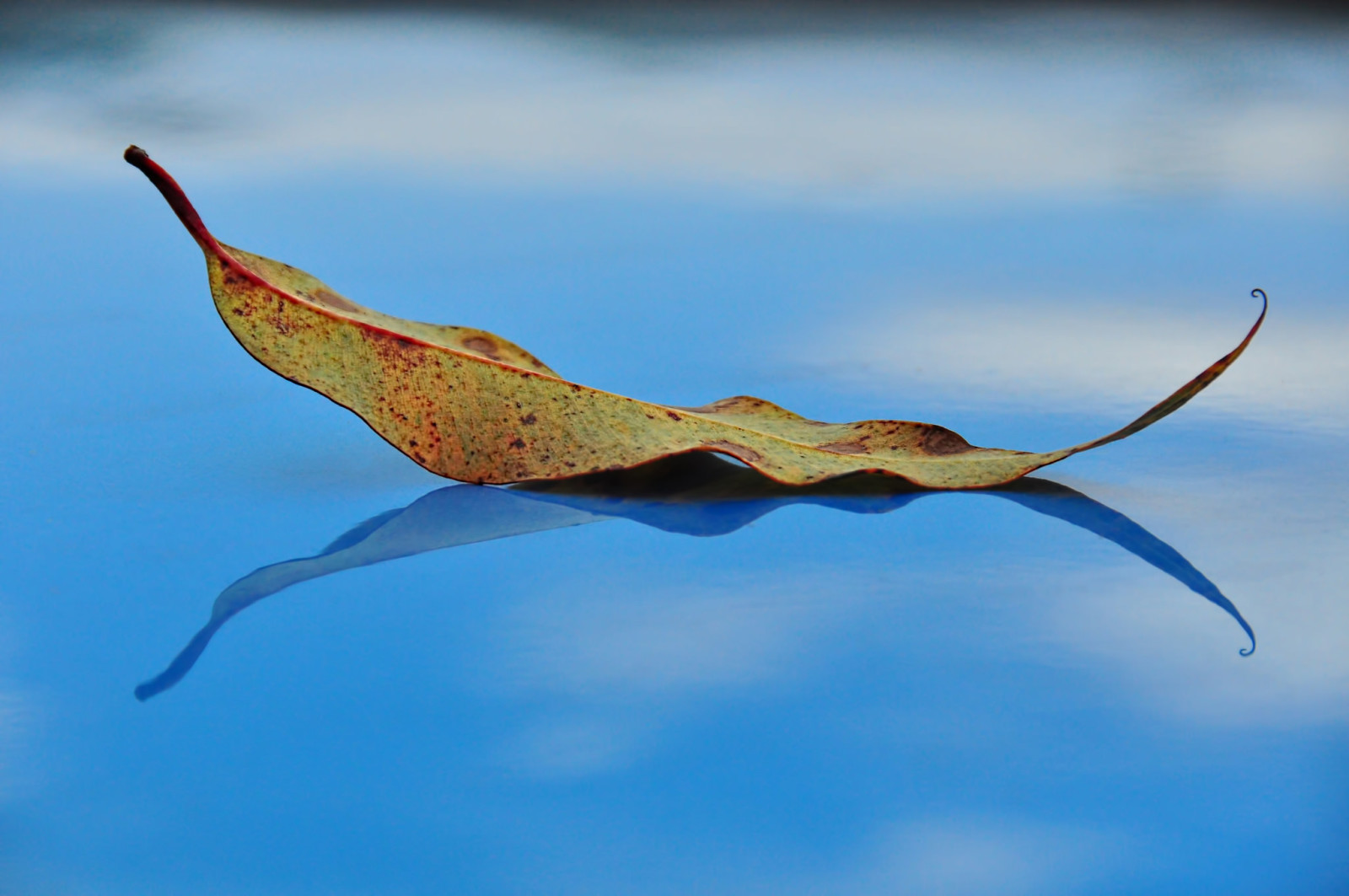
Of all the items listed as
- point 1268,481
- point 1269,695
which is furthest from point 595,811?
point 1268,481

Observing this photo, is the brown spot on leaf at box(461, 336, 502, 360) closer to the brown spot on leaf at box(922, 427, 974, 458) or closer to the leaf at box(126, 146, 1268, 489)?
the leaf at box(126, 146, 1268, 489)

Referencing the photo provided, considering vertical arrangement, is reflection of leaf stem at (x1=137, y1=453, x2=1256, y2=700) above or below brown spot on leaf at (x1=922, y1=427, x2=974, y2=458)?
below

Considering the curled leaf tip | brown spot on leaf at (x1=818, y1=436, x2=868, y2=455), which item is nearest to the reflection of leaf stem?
brown spot on leaf at (x1=818, y1=436, x2=868, y2=455)

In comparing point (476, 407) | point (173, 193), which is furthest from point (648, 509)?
point (173, 193)

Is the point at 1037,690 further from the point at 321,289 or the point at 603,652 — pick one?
the point at 321,289

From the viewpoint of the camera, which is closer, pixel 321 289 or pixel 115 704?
pixel 115 704

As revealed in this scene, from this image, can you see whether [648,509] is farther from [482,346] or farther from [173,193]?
[173,193]
